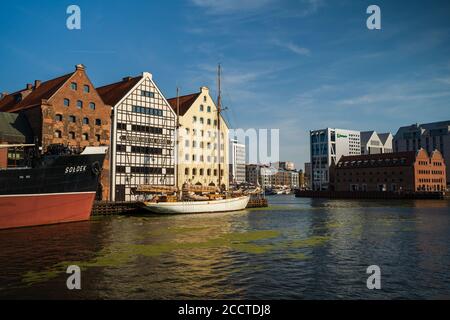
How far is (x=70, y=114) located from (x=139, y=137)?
491 inches

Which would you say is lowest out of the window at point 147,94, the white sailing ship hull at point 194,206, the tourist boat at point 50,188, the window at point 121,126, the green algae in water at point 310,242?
the green algae in water at point 310,242

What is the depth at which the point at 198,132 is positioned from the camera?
7838cm

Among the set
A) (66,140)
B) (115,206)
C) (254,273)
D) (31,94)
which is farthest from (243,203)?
(254,273)

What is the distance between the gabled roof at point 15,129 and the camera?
5138 cm

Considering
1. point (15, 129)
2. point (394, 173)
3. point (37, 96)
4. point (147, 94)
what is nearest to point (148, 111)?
point (147, 94)

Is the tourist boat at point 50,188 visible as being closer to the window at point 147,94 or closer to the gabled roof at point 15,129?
the gabled roof at point 15,129

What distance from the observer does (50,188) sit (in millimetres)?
38812

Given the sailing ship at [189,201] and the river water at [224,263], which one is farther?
the sailing ship at [189,201]

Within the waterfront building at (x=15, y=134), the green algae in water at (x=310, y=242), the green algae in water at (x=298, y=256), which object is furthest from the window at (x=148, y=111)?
the green algae in water at (x=298, y=256)

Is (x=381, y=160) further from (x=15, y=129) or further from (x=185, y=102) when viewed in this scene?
(x=15, y=129)

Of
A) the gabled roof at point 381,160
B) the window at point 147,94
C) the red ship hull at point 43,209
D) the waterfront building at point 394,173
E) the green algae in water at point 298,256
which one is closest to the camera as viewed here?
A: the green algae in water at point 298,256

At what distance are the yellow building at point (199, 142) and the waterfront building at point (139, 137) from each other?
2842 mm
